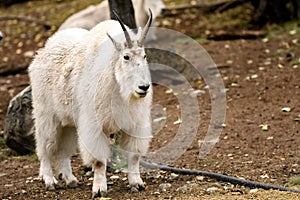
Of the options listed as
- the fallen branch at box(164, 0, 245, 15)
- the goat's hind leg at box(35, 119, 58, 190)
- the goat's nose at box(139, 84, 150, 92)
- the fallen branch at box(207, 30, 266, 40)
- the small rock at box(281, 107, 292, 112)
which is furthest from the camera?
the fallen branch at box(164, 0, 245, 15)

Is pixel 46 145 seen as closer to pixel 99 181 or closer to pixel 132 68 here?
pixel 99 181

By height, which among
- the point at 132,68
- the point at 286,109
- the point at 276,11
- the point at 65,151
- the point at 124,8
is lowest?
the point at 276,11

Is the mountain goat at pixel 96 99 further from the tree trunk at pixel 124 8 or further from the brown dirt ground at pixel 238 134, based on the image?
the tree trunk at pixel 124 8

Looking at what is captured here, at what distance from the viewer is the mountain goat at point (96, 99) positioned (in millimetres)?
5121

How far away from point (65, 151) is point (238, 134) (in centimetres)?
180

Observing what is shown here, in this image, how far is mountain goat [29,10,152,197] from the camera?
202 inches

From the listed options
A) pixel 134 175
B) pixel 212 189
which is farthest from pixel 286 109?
pixel 134 175

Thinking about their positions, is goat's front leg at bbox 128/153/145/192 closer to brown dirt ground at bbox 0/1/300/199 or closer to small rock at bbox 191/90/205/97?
Result: brown dirt ground at bbox 0/1/300/199

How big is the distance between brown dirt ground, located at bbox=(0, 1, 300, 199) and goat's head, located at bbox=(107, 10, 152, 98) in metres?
0.87

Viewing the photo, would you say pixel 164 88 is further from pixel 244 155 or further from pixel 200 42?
pixel 244 155

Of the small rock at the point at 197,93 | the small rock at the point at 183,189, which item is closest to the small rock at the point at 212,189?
the small rock at the point at 183,189

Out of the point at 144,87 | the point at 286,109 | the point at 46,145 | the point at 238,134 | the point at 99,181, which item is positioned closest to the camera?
the point at 144,87

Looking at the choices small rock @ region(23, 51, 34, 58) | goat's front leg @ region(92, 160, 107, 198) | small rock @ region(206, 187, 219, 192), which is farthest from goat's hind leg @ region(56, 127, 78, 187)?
small rock @ region(23, 51, 34, 58)

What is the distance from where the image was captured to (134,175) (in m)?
5.48
